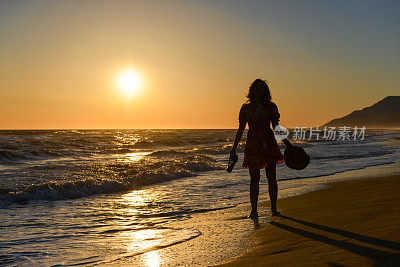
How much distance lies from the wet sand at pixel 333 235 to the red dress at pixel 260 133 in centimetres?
87

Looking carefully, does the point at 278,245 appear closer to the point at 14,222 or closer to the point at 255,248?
the point at 255,248

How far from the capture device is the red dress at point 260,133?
4.97m

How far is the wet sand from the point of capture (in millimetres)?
2857

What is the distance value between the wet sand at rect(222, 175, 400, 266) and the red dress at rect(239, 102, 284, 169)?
87 cm

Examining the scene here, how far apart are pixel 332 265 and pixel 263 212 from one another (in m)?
2.88

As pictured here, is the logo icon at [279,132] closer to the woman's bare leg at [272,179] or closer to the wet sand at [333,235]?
the woman's bare leg at [272,179]

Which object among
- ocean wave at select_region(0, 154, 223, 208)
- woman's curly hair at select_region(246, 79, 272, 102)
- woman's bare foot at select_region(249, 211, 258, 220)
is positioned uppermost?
woman's curly hair at select_region(246, 79, 272, 102)

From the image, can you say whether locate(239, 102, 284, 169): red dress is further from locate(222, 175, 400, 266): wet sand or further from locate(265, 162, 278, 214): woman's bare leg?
locate(222, 175, 400, 266): wet sand

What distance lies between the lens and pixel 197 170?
13.5 meters

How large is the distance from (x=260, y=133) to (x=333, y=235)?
1.82 m

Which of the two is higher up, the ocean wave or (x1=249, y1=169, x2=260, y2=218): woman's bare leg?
(x1=249, y1=169, x2=260, y2=218): woman's bare leg

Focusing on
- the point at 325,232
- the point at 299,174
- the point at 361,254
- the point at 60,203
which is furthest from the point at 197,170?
the point at 361,254

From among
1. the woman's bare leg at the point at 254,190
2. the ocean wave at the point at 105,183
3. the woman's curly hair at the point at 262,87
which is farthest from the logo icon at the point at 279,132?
the ocean wave at the point at 105,183

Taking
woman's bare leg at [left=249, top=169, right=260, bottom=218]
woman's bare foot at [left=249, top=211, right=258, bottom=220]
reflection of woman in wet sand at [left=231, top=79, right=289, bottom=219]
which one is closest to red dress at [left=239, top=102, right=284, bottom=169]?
reflection of woman in wet sand at [left=231, top=79, right=289, bottom=219]
